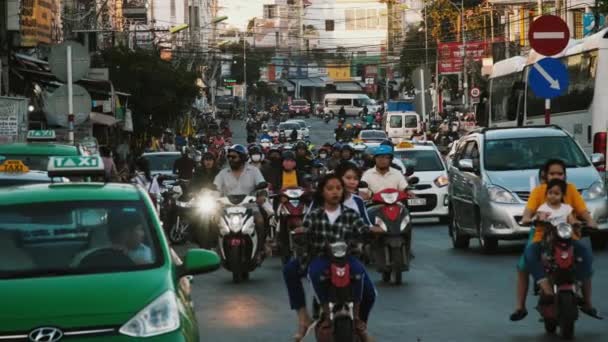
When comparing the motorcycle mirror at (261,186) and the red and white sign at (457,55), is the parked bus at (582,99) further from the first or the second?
the red and white sign at (457,55)

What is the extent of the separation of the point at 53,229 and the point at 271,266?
40.8ft

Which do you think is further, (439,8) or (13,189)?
(439,8)

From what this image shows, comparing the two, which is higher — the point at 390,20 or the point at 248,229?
the point at 390,20

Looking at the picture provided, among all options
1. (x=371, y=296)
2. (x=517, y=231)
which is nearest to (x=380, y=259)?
(x=517, y=231)

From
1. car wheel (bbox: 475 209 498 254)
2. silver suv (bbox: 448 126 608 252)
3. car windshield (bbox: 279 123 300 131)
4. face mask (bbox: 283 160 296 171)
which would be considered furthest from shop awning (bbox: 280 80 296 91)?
car wheel (bbox: 475 209 498 254)

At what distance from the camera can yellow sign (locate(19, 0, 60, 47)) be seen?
122 ft

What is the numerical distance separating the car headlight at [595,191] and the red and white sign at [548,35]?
9.68ft

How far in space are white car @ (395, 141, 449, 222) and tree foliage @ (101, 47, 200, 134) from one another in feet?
94.7

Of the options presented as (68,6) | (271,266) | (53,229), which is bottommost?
(271,266)

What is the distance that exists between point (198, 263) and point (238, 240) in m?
9.54

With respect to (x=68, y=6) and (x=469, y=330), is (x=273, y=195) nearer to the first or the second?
(x=469, y=330)

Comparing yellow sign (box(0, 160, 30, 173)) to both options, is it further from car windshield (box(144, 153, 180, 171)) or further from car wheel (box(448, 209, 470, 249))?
car windshield (box(144, 153, 180, 171))

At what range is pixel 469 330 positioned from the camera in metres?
13.4

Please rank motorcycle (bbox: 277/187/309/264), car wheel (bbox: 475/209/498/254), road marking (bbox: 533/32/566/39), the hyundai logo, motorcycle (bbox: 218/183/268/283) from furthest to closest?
1. road marking (bbox: 533/32/566/39)
2. car wheel (bbox: 475/209/498/254)
3. motorcycle (bbox: 277/187/309/264)
4. motorcycle (bbox: 218/183/268/283)
5. the hyundai logo
